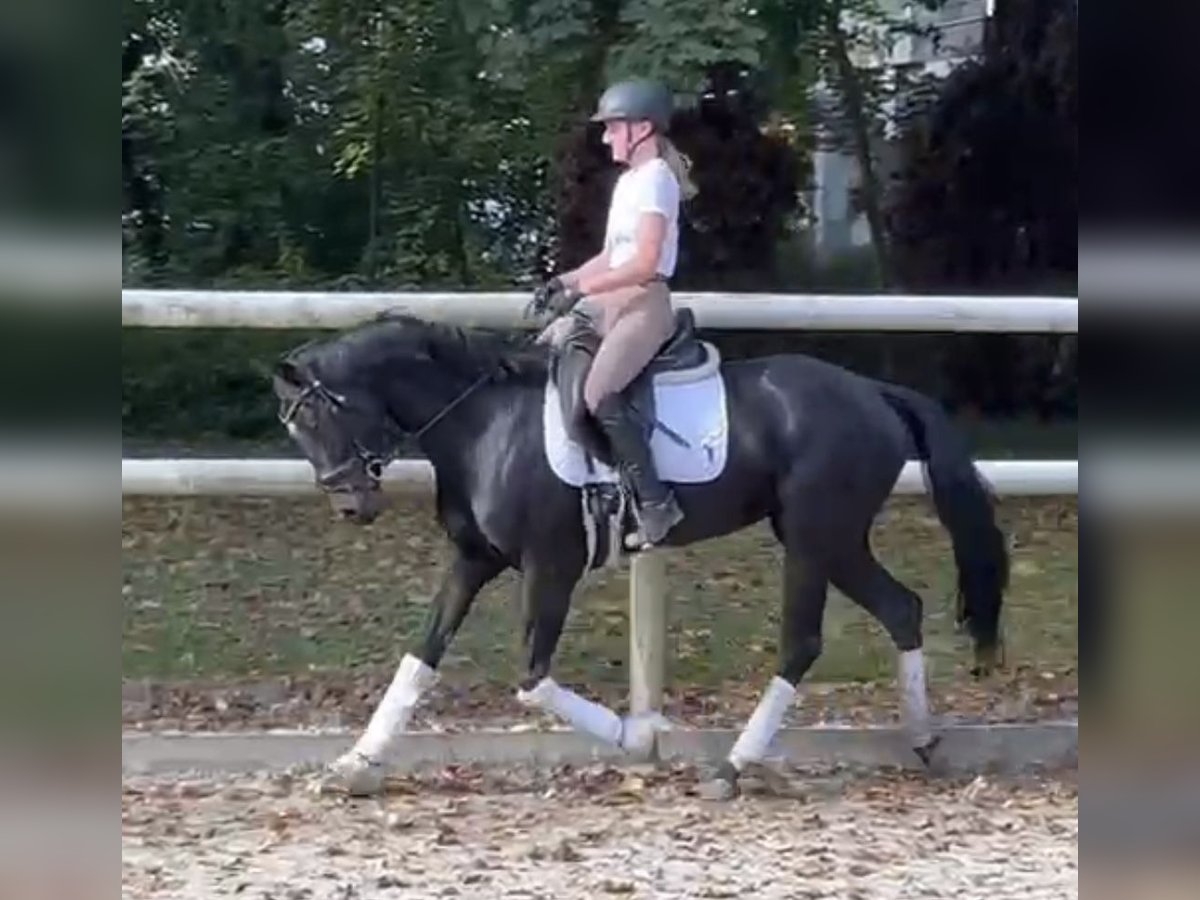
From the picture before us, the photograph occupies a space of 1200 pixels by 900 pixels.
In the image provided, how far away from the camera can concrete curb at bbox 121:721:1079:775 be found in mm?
5586

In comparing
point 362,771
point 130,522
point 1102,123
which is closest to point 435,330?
point 362,771

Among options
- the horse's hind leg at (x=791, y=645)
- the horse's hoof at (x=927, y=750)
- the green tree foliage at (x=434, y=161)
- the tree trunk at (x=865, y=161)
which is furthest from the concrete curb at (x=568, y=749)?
the tree trunk at (x=865, y=161)

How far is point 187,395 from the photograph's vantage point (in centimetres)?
1084

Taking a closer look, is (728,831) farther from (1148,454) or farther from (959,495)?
(1148,454)

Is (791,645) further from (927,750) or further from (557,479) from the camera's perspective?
(557,479)

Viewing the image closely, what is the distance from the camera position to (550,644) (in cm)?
538

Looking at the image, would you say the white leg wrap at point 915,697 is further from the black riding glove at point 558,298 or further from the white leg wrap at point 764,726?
the black riding glove at point 558,298

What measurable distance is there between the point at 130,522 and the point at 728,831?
5.97 m

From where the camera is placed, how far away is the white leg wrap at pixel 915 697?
5582 mm

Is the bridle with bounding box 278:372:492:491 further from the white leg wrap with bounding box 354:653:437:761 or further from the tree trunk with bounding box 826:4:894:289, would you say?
the tree trunk with bounding box 826:4:894:289

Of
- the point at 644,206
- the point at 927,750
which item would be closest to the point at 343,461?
the point at 644,206

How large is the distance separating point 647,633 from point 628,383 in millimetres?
965

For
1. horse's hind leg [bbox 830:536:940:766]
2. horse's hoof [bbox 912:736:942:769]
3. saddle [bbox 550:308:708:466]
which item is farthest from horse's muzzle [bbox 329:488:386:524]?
horse's hoof [bbox 912:736:942:769]

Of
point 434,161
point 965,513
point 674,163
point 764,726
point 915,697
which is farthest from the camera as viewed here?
point 434,161
